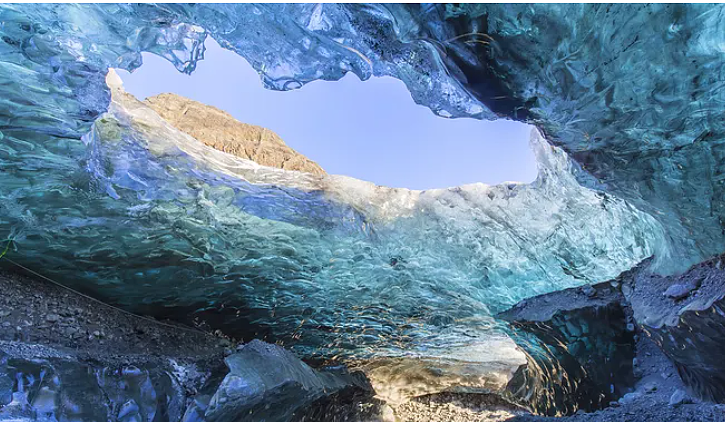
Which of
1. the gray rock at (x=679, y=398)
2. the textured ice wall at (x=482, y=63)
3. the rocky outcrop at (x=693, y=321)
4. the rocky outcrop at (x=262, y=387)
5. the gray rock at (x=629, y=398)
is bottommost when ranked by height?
the rocky outcrop at (x=262, y=387)

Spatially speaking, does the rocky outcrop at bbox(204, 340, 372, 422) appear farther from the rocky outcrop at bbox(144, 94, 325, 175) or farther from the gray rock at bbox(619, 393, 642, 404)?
the gray rock at bbox(619, 393, 642, 404)

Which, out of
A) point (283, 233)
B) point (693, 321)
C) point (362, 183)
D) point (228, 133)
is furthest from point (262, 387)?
point (228, 133)

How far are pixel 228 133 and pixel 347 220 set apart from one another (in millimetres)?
3071

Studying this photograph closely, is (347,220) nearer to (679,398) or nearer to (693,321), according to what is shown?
(693,321)

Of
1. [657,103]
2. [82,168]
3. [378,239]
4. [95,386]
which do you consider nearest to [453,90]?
[657,103]

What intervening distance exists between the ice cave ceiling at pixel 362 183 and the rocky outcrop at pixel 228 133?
1984 millimetres

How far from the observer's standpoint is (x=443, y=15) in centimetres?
185

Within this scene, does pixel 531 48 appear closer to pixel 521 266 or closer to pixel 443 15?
pixel 443 15

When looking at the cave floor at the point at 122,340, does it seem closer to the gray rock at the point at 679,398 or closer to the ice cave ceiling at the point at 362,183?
the gray rock at the point at 679,398

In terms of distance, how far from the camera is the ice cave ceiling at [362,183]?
192 cm

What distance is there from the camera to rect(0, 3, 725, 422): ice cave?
6.48 ft

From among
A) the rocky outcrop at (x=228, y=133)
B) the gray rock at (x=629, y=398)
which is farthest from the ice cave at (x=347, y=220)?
the rocky outcrop at (x=228, y=133)

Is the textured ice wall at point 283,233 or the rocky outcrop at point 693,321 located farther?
the textured ice wall at point 283,233

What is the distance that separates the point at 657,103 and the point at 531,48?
0.67 m
